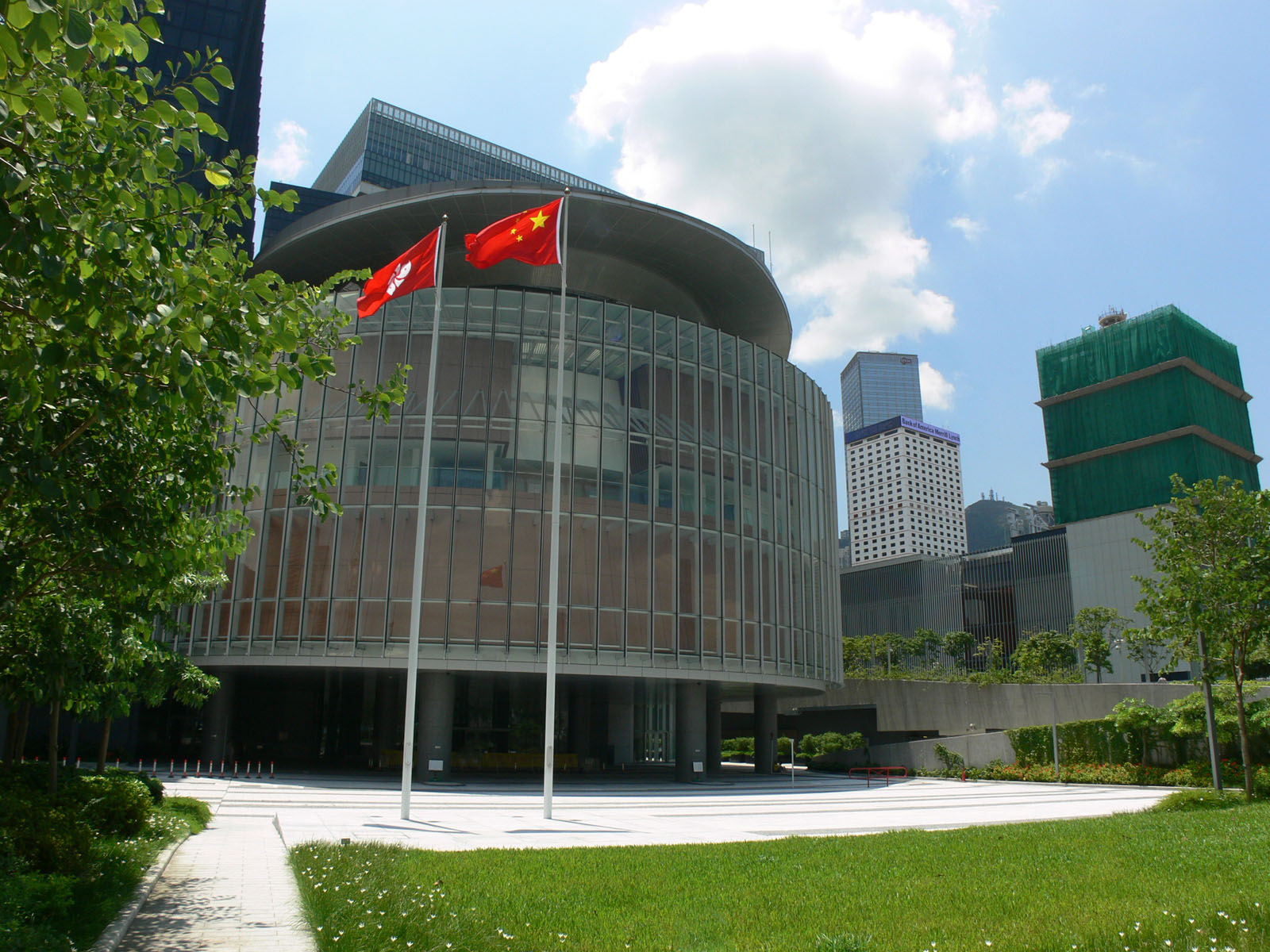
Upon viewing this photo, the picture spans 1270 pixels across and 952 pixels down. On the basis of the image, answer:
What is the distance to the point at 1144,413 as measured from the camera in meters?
114

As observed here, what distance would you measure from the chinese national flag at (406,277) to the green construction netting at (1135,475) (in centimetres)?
10599

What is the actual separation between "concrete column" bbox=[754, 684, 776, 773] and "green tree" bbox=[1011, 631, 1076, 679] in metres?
38.7

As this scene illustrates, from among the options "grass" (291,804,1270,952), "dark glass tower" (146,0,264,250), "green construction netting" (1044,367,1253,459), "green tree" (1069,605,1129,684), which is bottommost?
"grass" (291,804,1270,952)

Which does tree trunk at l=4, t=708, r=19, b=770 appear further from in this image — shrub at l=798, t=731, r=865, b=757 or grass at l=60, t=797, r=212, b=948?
shrub at l=798, t=731, r=865, b=757

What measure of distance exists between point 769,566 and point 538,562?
10.8m

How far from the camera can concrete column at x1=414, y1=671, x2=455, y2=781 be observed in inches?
1357

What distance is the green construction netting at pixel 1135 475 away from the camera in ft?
362

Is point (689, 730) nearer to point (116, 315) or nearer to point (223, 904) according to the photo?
point (223, 904)

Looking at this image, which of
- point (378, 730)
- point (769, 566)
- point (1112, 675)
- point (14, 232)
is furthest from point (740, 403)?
point (1112, 675)

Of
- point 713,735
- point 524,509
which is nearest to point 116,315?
point 524,509

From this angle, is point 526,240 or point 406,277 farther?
point 406,277

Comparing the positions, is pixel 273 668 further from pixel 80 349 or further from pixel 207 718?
pixel 80 349

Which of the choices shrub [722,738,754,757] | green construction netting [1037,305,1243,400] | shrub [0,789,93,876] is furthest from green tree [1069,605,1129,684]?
shrub [0,789,93,876]

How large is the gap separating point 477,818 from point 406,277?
1375cm
